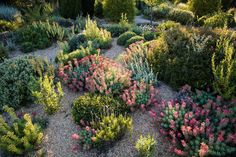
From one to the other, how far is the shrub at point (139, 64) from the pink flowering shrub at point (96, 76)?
0.20m

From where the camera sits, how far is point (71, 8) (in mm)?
13617

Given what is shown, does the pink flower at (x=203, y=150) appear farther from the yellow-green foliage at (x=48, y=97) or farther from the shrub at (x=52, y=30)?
the shrub at (x=52, y=30)

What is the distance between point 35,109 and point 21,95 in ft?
1.40

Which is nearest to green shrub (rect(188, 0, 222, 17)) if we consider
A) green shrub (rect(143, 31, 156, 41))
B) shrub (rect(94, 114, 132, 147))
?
green shrub (rect(143, 31, 156, 41))

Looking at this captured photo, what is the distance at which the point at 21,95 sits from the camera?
636cm

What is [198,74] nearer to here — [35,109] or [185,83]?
[185,83]

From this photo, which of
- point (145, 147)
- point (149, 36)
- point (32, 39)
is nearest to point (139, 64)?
point (149, 36)

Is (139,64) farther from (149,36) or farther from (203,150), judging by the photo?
(203,150)

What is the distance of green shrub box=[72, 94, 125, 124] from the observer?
5438 mm

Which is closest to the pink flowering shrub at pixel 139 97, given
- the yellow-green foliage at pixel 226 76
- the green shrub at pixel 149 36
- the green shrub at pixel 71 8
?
the yellow-green foliage at pixel 226 76

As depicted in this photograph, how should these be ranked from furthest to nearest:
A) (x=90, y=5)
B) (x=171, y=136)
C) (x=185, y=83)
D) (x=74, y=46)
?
(x=90, y=5)
(x=74, y=46)
(x=185, y=83)
(x=171, y=136)

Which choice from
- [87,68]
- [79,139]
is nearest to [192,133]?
[79,139]

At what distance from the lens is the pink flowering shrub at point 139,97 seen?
5672 millimetres

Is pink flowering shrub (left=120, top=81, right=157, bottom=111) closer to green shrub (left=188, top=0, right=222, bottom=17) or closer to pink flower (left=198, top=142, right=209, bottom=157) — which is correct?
pink flower (left=198, top=142, right=209, bottom=157)
